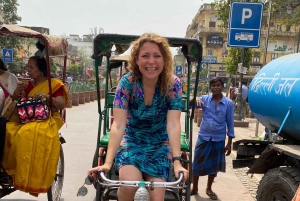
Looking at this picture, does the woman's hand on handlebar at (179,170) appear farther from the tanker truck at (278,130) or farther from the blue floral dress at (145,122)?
the tanker truck at (278,130)

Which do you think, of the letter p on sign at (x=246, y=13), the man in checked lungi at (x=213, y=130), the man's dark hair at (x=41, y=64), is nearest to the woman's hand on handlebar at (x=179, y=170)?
the man's dark hair at (x=41, y=64)

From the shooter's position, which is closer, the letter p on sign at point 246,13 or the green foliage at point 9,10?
the letter p on sign at point 246,13

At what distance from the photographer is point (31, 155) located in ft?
11.3

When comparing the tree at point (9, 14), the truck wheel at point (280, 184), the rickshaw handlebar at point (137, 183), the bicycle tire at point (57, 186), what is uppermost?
the tree at point (9, 14)

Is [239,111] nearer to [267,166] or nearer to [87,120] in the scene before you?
[87,120]

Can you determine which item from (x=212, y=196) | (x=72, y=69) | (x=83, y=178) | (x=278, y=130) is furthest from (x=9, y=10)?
(x=72, y=69)

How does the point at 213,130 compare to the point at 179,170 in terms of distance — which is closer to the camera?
the point at 179,170

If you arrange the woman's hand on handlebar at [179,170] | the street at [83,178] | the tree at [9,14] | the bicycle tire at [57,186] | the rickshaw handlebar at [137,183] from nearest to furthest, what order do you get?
1. the rickshaw handlebar at [137,183]
2. the woman's hand on handlebar at [179,170]
3. the bicycle tire at [57,186]
4. the street at [83,178]
5. the tree at [9,14]

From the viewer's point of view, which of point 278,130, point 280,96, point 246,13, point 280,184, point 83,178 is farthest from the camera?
point 246,13

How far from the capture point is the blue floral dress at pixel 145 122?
263cm

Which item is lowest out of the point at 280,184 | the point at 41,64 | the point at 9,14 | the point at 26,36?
the point at 280,184

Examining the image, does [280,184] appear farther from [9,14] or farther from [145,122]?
[9,14]

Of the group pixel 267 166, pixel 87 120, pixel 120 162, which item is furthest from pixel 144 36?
pixel 87 120

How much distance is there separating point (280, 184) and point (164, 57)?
2.01 m
